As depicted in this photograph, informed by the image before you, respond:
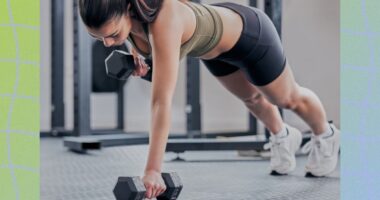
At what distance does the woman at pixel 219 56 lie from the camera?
80cm

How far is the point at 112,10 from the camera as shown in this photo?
2.58 ft

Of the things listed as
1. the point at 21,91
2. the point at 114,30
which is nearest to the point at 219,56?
the point at 114,30

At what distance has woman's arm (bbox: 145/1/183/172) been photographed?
0.80 metres

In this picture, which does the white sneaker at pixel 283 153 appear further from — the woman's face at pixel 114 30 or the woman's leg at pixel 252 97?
the woman's face at pixel 114 30

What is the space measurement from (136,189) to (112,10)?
0.28 metres

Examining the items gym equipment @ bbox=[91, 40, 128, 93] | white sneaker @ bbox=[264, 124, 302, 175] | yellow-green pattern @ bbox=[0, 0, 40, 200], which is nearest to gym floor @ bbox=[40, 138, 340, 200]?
white sneaker @ bbox=[264, 124, 302, 175]

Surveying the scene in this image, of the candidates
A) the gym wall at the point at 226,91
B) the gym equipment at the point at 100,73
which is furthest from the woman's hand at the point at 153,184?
the gym equipment at the point at 100,73

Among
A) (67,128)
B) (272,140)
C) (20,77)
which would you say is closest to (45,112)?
(67,128)

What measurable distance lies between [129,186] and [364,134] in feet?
1.13

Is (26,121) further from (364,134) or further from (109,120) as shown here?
(109,120)

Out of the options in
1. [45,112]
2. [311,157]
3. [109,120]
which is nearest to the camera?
[311,157]

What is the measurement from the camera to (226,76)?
1.20 m

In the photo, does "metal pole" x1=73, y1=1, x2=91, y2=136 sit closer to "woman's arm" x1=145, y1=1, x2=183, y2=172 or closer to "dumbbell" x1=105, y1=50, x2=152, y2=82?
"dumbbell" x1=105, y1=50, x2=152, y2=82

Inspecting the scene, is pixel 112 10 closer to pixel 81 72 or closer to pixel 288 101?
pixel 288 101
